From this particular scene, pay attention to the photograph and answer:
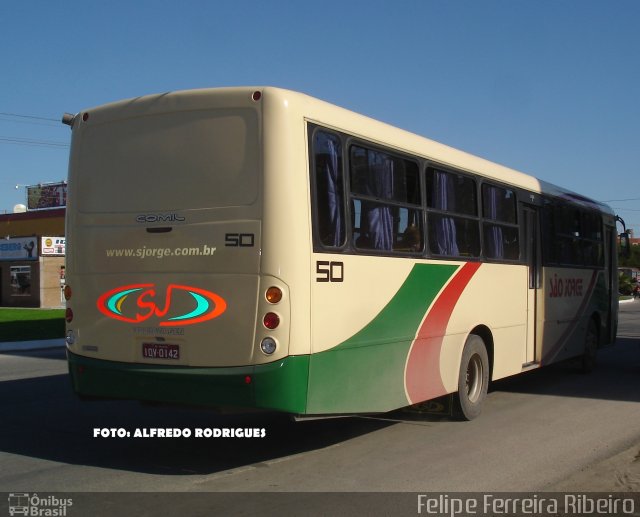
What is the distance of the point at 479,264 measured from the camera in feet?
30.3

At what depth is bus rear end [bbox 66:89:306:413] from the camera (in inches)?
243

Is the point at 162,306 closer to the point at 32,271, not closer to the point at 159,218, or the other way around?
the point at 159,218

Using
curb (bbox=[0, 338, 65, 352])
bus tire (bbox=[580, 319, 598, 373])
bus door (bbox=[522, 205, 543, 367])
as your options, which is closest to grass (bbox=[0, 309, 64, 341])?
curb (bbox=[0, 338, 65, 352])

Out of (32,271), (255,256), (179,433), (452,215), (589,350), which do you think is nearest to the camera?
(255,256)

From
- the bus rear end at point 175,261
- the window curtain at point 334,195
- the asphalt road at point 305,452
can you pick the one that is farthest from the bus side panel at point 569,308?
the bus rear end at point 175,261

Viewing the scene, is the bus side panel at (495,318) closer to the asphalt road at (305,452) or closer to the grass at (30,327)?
the asphalt road at (305,452)

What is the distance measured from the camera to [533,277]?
10.9 metres

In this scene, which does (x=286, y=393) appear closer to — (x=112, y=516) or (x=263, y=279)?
(x=263, y=279)

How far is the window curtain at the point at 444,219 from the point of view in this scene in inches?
329

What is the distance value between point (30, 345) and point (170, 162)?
15.5m

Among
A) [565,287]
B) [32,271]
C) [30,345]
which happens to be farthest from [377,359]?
[32,271]

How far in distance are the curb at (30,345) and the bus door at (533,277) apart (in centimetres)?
1395

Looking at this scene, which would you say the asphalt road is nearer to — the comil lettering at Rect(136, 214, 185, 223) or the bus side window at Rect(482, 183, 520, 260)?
the bus side window at Rect(482, 183, 520, 260)

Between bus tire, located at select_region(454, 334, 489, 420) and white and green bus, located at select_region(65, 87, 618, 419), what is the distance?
44 centimetres
